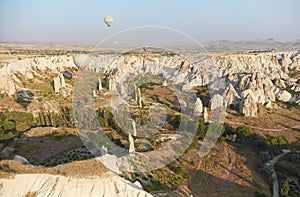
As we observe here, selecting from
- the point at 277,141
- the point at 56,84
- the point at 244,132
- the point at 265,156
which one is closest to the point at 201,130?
the point at 244,132

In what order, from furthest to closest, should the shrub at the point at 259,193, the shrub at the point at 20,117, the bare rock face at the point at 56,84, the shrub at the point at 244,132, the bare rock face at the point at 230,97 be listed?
the bare rock face at the point at 56,84
the bare rock face at the point at 230,97
the shrub at the point at 20,117
the shrub at the point at 244,132
the shrub at the point at 259,193

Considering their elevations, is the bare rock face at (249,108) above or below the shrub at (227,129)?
above

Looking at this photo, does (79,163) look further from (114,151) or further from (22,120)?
(22,120)

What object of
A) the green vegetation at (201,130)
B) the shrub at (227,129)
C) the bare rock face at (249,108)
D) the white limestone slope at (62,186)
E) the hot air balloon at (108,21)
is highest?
the hot air balloon at (108,21)

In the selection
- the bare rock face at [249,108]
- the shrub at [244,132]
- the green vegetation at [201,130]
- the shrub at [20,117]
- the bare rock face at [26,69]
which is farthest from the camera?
the bare rock face at [26,69]

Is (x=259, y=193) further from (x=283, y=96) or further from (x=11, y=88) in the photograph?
(x=11, y=88)

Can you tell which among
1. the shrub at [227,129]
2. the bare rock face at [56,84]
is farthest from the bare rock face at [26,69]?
the shrub at [227,129]

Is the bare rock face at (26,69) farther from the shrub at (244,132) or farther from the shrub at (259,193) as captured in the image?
the shrub at (259,193)

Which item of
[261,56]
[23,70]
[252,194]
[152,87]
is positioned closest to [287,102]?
[152,87]

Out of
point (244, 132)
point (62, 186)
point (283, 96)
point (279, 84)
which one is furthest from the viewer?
point (279, 84)
